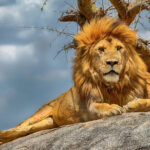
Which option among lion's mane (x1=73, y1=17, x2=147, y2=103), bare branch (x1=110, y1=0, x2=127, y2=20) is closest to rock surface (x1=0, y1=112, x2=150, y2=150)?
lion's mane (x1=73, y1=17, x2=147, y2=103)

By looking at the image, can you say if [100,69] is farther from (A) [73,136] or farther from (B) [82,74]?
(A) [73,136]

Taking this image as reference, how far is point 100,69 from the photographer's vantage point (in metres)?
4.18

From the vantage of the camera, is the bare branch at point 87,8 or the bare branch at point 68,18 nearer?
the bare branch at point 87,8

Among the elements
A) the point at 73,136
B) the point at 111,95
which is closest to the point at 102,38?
the point at 111,95

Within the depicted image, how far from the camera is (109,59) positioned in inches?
162

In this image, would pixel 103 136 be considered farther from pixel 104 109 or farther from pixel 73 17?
pixel 73 17

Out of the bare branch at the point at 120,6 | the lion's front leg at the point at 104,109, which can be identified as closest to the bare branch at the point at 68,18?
the bare branch at the point at 120,6

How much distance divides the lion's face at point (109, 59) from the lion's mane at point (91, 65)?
97 millimetres

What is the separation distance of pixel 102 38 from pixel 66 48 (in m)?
1.97

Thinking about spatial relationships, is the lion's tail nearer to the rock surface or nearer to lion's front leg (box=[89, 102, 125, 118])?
the rock surface

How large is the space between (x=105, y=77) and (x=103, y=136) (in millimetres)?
763

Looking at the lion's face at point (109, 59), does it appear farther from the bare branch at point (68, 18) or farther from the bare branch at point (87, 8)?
the bare branch at point (68, 18)

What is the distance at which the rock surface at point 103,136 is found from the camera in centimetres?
344

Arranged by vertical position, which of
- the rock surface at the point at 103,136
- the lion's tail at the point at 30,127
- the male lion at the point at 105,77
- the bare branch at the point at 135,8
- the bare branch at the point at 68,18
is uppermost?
the bare branch at the point at 68,18
